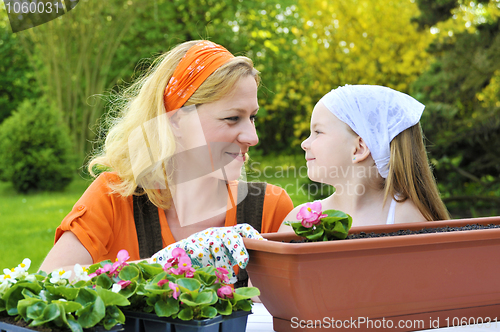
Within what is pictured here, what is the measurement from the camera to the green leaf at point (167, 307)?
782 millimetres

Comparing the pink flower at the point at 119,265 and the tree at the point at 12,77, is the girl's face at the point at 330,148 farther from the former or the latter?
the tree at the point at 12,77

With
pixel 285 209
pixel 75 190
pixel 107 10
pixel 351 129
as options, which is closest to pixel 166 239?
pixel 285 209

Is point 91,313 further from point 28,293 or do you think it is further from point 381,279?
point 381,279

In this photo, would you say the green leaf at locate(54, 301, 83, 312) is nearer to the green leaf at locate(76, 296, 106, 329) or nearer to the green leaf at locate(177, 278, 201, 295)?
the green leaf at locate(76, 296, 106, 329)

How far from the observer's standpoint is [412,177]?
1622 millimetres

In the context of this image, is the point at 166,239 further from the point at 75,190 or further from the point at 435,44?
the point at 75,190

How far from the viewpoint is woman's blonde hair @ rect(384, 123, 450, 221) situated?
1582mm

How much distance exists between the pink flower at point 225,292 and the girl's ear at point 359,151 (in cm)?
105

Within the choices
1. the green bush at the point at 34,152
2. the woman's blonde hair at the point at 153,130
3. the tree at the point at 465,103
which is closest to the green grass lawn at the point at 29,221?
the green bush at the point at 34,152

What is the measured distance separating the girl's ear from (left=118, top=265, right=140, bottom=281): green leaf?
43.3 inches

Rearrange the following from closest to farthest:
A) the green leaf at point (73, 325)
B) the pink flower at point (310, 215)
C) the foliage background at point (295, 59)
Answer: the green leaf at point (73, 325) < the pink flower at point (310, 215) < the foliage background at point (295, 59)

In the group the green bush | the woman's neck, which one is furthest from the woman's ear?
the green bush

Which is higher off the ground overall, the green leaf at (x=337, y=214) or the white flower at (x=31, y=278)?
the green leaf at (x=337, y=214)

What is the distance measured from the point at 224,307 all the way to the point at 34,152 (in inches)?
349
